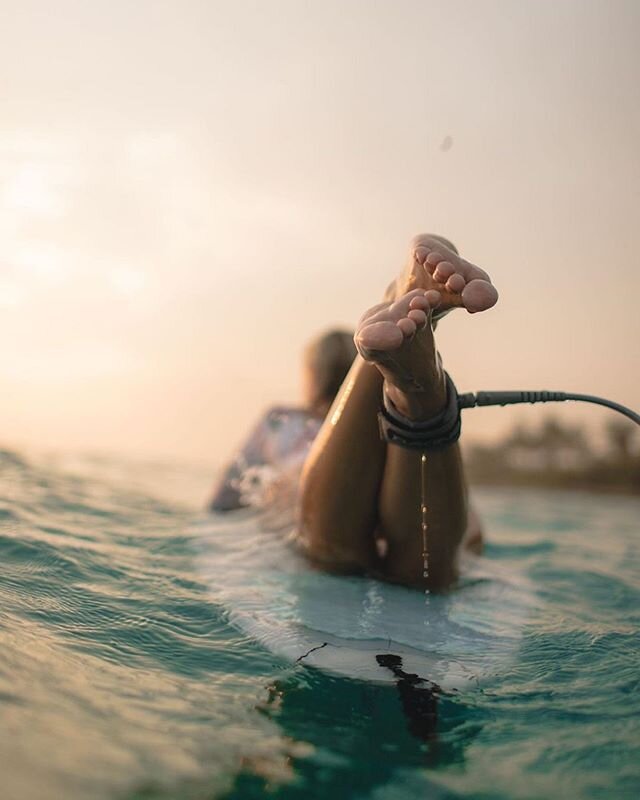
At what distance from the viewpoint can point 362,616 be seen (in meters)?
2.09

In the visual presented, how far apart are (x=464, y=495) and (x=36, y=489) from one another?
282cm

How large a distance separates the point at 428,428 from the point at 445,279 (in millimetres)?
380

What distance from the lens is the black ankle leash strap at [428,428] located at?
1917 millimetres

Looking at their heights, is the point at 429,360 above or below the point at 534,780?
above

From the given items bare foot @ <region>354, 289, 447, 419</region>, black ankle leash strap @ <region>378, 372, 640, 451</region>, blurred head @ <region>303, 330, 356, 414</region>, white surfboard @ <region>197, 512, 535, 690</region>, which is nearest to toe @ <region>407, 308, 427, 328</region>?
bare foot @ <region>354, 289, 447, 419</region>

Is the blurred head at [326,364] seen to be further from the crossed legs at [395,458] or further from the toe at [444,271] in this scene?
the toe at [444,271]

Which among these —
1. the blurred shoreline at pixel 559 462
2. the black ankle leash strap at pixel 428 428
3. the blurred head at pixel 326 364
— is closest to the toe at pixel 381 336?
the black ankle leash strap at pixel 428 428

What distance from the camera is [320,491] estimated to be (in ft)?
7.23

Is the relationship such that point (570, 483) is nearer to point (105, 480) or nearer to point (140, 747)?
point (105, 480)

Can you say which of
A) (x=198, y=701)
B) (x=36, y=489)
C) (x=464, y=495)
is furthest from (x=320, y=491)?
(x=36, y=489)

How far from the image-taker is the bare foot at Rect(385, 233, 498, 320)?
1.79 m

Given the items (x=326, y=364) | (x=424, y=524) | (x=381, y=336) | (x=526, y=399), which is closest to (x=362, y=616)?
(x=424, y=524)

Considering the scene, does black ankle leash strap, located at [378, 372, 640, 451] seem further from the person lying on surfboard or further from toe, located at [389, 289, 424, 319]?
toe, located at [389, 289, 424, 319]

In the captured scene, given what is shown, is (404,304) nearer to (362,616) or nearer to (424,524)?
(424,524)
